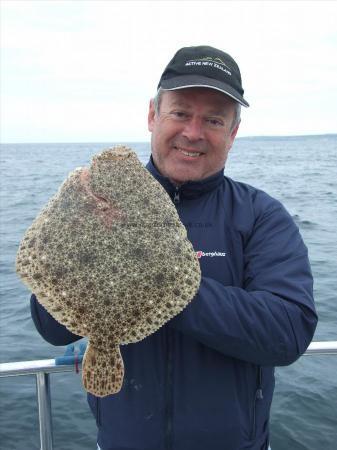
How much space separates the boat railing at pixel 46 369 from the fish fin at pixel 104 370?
3.84 feet

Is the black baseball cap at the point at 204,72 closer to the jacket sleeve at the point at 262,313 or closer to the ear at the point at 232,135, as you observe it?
the ear at the point at 232,135

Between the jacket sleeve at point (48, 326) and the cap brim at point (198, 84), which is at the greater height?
the cap brim at point (198, 84)

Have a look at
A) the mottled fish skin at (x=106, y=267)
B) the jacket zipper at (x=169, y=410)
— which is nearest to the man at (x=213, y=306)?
the jacket zipper at (x=169, y=410)

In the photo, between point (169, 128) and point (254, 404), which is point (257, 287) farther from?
point (169, 128)

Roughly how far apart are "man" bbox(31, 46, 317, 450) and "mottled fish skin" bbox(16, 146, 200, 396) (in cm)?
19

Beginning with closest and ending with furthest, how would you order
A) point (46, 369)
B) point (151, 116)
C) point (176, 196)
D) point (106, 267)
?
point (106, 267) < point (176, 196) < point (151, 116) < point (46, 369)

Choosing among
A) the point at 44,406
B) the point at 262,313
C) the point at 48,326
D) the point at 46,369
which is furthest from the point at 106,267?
the point at 44,406

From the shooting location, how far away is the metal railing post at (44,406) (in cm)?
361

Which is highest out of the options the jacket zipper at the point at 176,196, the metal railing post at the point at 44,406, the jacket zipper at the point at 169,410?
the jacket zipper at the point at 176,196

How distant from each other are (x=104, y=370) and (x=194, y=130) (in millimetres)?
1440

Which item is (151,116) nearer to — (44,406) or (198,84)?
(198,84)

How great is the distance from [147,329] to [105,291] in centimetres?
28

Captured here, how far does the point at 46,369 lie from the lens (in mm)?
3512

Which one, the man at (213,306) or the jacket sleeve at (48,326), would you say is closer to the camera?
the man at (213,306)
